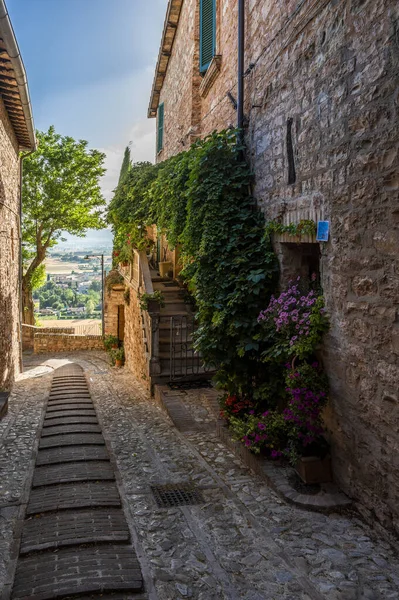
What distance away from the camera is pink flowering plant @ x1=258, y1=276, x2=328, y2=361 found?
169 inches

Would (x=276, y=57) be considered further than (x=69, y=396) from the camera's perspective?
No

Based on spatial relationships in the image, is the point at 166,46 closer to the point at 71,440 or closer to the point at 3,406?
the point at 3,406

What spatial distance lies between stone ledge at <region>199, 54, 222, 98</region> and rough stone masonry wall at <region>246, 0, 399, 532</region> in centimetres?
337

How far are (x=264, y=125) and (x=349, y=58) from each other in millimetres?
1907

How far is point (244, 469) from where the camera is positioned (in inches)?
195

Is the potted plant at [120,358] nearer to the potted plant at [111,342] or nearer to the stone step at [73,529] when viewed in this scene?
the potted plant at [111,342]

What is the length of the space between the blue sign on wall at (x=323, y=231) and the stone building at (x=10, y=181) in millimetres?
5217

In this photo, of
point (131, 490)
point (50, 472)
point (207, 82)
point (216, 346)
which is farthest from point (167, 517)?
point (207, 82)

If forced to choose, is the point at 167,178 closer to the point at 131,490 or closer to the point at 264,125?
the point at 264,125

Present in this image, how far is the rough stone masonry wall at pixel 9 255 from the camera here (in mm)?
9211

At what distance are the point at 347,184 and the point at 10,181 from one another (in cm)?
865

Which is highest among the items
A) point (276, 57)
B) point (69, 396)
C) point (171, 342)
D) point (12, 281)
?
point (276, 57)

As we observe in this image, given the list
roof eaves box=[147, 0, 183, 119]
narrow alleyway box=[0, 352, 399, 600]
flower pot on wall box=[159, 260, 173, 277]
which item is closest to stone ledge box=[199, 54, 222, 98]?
roof eaves box=[147, 0, 183, 119]

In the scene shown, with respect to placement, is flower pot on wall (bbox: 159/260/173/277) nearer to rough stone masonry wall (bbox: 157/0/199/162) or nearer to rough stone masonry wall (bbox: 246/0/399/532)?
rough stone masonry wall (bbox: 157/0/199/162)
